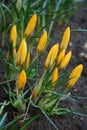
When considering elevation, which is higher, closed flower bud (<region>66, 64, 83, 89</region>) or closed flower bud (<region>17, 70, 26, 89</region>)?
closed flower bud (<region>17, 70, 26, 89</region>)

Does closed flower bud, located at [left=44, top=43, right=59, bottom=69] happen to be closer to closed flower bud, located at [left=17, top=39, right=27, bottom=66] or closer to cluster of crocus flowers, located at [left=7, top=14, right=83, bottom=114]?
cluster of crocus flowers, located at [left=7, top=14, right=83, bottom=114]

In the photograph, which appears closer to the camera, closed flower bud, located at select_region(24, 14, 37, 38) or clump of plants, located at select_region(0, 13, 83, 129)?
clump of plants, located at select_region(0, 13, 83, 129)

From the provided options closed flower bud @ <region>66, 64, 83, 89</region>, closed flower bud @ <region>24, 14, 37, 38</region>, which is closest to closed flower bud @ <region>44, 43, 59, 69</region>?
closed flower bud @ <region>66, 64, 83, 89</region>

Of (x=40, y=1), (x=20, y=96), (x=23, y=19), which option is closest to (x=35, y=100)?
(x=20, y=96)

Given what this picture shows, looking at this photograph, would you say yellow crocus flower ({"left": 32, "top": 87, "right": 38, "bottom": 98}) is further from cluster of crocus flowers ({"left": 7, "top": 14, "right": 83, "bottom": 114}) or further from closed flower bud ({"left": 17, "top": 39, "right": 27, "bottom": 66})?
closed flower bud ({"left": 17, "top": 39, "right": 27, "bottom": 66})

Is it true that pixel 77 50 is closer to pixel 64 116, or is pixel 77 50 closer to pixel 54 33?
pixel 54 33

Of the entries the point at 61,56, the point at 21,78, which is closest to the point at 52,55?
the point at 61,56

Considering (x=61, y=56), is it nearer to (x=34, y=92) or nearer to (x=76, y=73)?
(x=76, y=73)

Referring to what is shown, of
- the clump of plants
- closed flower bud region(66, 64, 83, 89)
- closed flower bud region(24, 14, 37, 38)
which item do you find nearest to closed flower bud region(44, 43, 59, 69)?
the clump of plants

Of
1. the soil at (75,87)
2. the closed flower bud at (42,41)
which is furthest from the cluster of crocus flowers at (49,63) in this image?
the soil at (75,87)
